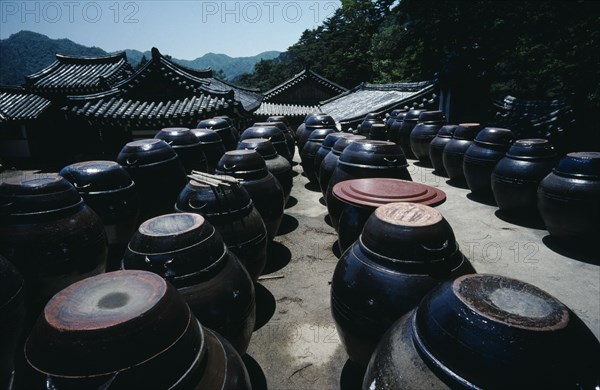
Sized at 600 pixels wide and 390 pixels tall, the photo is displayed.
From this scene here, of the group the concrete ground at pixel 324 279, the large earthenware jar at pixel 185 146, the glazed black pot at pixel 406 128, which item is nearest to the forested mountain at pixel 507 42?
the glazed black pot at pixel 406 128

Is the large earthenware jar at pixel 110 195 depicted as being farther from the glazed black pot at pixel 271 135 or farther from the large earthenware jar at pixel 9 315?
the glazed black pot at pixel 271 135

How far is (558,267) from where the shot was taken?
7121 millimetres

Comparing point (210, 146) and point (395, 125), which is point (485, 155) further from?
point (210, 146)

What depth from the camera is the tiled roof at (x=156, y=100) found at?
45.1 feet

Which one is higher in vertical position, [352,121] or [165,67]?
[165,67]

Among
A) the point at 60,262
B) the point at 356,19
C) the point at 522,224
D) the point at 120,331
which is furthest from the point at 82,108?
the point at 356,19

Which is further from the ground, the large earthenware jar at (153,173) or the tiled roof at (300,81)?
the tiled roof at (300,81)

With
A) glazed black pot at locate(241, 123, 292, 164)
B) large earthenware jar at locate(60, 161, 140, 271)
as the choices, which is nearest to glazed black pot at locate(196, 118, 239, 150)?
glazed black pot at locate(241, 123, 292, 164)

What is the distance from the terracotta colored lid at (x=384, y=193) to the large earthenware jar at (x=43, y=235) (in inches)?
172

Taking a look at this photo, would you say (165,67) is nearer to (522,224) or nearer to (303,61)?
(522,224)

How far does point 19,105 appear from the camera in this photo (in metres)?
22.7

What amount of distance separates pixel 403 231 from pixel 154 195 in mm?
6719

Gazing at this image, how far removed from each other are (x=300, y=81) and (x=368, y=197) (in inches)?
1248

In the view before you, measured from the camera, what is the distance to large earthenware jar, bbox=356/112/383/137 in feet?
53.9
